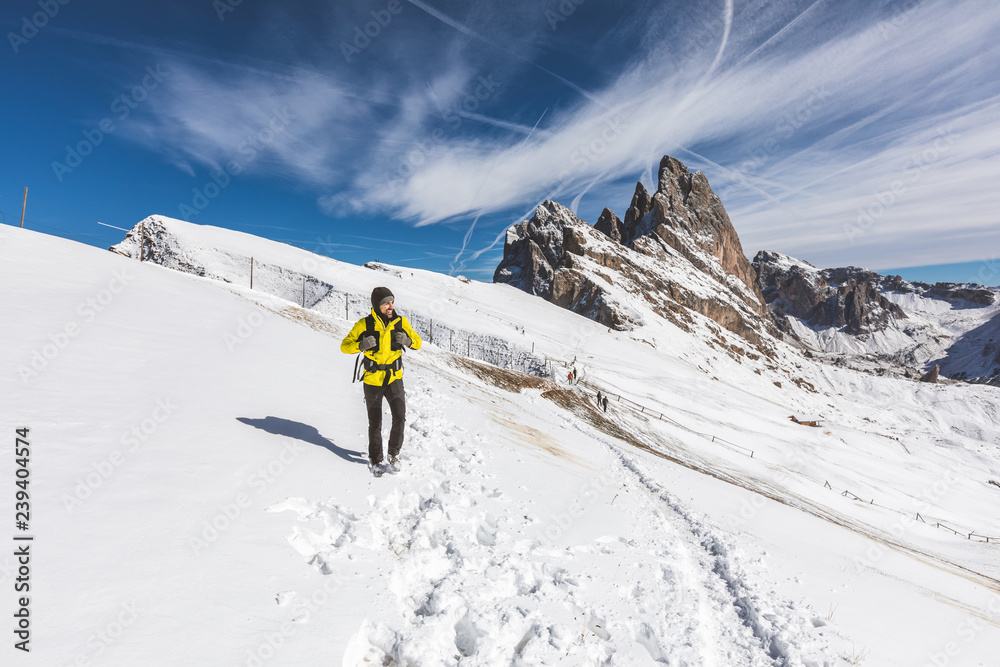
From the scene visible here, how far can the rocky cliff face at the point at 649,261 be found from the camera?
83938 mm

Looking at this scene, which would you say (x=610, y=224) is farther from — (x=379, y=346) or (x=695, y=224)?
(x=379, y=346)

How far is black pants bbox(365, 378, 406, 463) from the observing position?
6.18 metres

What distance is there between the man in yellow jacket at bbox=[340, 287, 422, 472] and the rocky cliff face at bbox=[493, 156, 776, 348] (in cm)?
7035

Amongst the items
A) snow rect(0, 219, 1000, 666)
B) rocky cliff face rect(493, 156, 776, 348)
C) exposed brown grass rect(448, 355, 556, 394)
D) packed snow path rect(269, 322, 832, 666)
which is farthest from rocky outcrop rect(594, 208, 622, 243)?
packed snow path rect(269, 322, 832, 666)

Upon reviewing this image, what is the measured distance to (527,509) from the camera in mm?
6598

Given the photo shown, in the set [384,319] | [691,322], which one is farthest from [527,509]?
[691,322]

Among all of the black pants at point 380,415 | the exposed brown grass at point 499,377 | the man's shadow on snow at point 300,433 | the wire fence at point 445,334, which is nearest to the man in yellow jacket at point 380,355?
the black pants at point 380,415

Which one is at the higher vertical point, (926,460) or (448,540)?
(448,540)

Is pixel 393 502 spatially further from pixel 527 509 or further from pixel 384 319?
pixel 384 319

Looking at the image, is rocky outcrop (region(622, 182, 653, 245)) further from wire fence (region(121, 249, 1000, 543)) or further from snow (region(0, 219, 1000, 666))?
snow (region(0, 219, 1000, 666))

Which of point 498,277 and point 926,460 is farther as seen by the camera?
point 498,277

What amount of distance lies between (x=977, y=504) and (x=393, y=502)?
55100 mm

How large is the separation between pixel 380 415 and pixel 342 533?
180 cm

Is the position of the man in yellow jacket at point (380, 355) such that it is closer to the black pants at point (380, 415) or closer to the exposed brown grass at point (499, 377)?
the black pants at point (380, 415)
